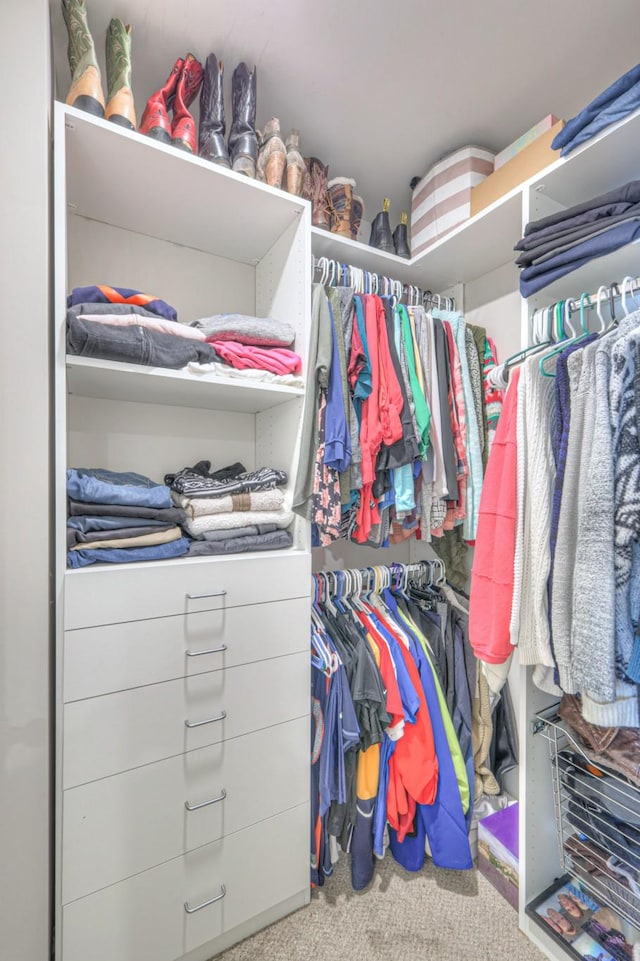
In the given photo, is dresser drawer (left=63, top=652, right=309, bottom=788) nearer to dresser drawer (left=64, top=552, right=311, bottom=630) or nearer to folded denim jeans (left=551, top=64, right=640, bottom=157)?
dresser drawer (left=64, top=552, right=311, bottom=630)

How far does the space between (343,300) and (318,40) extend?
2.22 ft

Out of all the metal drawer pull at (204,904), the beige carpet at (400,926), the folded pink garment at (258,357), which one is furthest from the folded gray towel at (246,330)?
the beige carpet at (400,926)

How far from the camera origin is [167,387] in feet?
3.99

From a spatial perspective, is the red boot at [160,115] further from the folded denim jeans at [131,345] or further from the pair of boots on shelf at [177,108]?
the folded denim jeans at [131,345]

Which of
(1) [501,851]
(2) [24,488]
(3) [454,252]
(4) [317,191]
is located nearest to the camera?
(2) [24,488]

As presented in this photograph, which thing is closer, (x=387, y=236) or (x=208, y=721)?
(x=208, y=721)

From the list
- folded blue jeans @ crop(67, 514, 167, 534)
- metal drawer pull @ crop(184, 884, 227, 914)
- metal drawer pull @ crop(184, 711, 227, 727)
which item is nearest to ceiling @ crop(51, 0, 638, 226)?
folded blue jeans @ crop(67, 514, 167, 534)

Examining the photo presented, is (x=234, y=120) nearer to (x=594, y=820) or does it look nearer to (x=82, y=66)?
(x=82, y=66)

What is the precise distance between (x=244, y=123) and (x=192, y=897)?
2.14m

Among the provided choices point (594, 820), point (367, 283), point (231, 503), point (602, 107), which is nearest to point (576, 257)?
point (602, 107)

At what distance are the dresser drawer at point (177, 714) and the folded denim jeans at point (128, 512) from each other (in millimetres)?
Answer: 416

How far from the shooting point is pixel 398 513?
4.44 feet

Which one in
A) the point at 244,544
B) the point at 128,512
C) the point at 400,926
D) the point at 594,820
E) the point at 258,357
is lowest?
the point at 400,926

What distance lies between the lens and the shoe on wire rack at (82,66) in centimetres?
101
